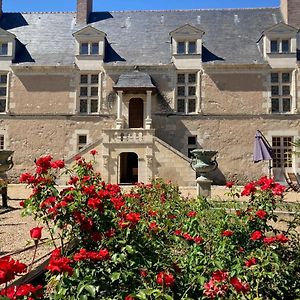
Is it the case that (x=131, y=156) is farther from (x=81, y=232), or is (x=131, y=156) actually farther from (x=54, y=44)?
(x=81, y=232)

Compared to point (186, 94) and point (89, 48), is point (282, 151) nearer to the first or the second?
point (186, 94)

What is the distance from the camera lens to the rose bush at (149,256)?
2.40 m

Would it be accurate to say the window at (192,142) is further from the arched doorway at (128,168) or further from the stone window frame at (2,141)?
the stone window frame at (2,141)

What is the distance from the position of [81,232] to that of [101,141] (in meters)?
13.1

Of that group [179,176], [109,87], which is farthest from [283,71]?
[109,87]

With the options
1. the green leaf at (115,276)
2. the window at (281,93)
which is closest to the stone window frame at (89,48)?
the window at (281,93)

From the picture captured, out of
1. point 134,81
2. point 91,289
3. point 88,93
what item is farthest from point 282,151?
point 91,289

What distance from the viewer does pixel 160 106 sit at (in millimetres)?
18359

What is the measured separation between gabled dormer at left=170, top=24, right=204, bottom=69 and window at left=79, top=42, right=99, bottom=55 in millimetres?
4091

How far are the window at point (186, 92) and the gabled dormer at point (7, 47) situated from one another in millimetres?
9119

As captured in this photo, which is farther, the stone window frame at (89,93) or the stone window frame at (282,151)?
the stone window frame at (89,93)

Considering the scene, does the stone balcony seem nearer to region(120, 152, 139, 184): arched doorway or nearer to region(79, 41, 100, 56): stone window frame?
region(120, 152, 139, 184): arched doorway

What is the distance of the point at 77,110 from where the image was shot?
18641 millimetres

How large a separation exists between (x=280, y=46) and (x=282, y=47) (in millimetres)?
120
